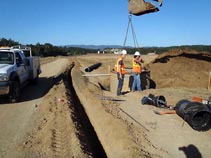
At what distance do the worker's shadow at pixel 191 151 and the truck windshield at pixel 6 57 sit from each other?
28.6 ft

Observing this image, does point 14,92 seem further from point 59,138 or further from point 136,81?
point 136,81

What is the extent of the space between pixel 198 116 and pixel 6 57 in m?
8.56

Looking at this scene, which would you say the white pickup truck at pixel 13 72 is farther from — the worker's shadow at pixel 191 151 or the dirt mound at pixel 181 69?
the dirt mound at pixel 181 69

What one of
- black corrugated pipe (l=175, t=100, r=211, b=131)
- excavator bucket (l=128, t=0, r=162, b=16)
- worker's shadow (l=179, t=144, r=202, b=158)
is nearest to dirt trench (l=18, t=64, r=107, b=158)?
worker's shadow (l=179, t=144, r=202, b=158)

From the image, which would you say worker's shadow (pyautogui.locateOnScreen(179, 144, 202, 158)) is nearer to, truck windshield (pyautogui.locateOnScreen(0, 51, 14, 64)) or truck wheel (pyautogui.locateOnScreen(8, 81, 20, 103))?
truck wheel (pyautogui.locateOnScreen(8, 81, 20, 103))

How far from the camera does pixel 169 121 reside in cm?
945

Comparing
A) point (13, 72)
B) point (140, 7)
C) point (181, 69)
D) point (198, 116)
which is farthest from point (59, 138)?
point (181, 69)

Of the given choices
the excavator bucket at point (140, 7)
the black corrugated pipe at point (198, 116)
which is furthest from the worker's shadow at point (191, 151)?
the excavator bucket at point (140, 7)

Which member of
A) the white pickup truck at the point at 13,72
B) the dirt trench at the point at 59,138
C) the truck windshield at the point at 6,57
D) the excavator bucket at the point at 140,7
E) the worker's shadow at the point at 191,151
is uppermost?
the excavator bucket at the point at 140,7

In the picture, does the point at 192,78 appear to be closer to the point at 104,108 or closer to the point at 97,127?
the point at 104,108

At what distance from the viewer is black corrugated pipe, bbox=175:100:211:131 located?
28.9 ft

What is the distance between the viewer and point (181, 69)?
20.3 m

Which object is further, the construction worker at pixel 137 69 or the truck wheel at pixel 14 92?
the construction worker at pixel 137 69

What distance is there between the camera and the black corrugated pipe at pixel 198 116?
28.9ft
